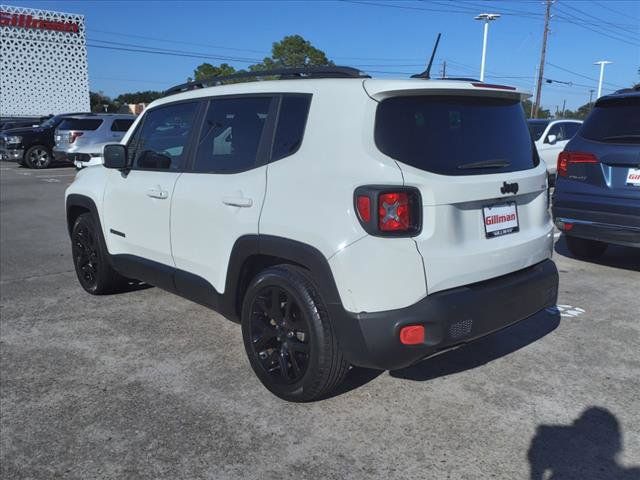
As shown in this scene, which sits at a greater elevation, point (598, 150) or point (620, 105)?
point (620, 105)

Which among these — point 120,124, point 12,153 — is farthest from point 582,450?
point 12,153

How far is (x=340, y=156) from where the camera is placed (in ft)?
9.04

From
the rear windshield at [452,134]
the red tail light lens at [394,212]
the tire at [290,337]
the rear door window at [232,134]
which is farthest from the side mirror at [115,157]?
the red tail light lens at [394,212]

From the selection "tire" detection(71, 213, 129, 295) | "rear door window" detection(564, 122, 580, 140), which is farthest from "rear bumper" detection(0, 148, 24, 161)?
"rear door window" detection(564, 122, 580, 140)

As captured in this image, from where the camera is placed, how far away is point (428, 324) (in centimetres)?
265

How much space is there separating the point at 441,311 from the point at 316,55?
47603 mm

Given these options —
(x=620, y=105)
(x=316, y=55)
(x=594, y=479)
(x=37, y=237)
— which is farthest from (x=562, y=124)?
(x=316, y=55)

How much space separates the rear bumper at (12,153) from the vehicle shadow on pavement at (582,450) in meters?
20.0

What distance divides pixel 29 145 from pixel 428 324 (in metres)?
19.5

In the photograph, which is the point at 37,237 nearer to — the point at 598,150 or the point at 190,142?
the point at 190,142

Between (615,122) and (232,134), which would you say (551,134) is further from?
(232,134)

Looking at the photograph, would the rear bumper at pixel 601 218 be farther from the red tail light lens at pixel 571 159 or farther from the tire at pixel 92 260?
the tire at pixel 92 260

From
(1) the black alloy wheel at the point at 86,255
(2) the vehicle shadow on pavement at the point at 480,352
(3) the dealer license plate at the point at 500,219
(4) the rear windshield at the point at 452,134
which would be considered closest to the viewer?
(4) the rear windshield at the point at 452,134

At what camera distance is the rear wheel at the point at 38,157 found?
19.0m
